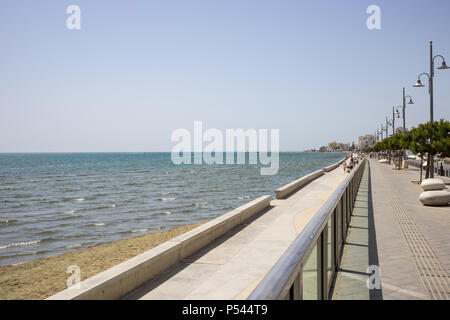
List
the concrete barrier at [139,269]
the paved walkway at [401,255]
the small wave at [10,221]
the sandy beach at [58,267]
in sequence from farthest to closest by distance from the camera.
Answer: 1. the small wave at [10,221]
2. the sandy beach at [58,267]
3. the concrete barrier at [139,269]
4. the paved walkway at [401,255]

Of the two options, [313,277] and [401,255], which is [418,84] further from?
[313,277]

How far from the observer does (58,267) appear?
10.3 meters

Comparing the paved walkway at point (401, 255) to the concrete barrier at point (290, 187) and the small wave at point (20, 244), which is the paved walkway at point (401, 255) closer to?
the concrete barrier at point (290, 187)

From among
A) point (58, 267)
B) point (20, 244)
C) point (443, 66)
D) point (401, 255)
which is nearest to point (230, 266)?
point (401, 255)

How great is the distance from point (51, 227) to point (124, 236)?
5.27 meters

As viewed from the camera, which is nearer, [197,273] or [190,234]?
[197,273]

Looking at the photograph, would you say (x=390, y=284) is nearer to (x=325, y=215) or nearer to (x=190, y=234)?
(x=325, y=215)

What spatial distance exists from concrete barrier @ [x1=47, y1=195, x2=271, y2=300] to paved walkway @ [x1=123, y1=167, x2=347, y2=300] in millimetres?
133

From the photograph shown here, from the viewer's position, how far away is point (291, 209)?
43.3 feet

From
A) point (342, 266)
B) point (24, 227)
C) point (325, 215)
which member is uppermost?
point (325, 215)

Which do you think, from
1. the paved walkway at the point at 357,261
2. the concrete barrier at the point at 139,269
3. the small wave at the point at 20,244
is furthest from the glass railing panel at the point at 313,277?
the small wave at the point at 20,244

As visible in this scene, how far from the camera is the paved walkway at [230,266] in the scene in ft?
18.2

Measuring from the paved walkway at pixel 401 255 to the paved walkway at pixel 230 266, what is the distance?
A: 4.80 ft
